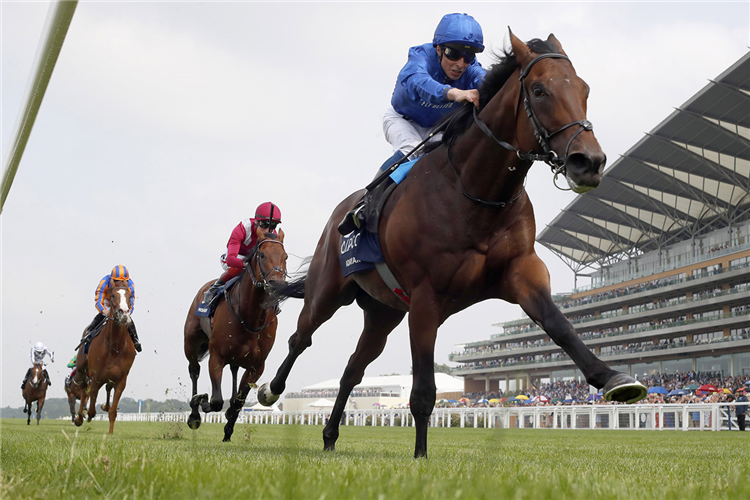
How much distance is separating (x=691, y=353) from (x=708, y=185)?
14.0 m

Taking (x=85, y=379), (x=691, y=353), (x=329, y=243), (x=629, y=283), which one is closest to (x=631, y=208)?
(x=629, y=283)

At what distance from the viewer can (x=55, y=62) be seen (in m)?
2.30

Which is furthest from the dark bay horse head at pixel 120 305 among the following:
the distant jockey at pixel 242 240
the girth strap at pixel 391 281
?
the girth strap at pixel 391 281

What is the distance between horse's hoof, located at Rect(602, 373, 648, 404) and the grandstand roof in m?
46.1

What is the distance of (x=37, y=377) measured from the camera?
915 inches

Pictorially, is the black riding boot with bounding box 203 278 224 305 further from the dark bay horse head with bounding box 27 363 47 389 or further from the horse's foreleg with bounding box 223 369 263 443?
the dark bay horse head with bounding box 27 363 47 389

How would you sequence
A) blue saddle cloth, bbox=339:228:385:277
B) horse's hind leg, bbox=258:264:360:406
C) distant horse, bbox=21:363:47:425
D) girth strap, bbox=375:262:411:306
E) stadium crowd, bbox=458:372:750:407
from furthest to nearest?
stadium crowd, bbox=458:372:750:407, distant horse, bbox=21:363:47:425, horse's hind leg, bbox=258:264:360:406, blue saddle cloth, bbox=339:228:385:277, girth strap, bbox=375:262:411:306

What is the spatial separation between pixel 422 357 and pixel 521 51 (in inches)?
82.8

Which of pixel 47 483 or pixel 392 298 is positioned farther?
pixel 392 298

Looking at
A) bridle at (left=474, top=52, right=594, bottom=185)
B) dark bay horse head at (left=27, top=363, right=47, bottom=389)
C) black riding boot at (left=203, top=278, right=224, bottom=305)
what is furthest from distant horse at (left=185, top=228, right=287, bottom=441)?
dark bay horse head at (left=27, top=363, right=47, bottom=389)

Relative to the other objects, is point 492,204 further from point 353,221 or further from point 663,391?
point 663,391

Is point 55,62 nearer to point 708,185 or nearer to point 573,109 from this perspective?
point 573,109

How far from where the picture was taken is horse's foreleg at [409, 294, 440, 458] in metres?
4.86

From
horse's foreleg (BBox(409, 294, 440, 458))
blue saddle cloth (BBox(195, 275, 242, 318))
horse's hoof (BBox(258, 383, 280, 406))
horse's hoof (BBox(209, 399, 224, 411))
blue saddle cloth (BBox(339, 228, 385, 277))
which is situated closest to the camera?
horse's foreleg (BBox(409, 294, 440, 458))
